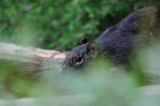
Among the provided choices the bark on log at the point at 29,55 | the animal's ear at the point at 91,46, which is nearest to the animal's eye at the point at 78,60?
the animal's ear at the point at 91,46

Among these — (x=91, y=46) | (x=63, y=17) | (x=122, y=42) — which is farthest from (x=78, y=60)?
(x=63, y=17)

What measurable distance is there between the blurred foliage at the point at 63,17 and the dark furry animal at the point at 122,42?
128cm

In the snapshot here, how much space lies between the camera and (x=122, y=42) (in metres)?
3.38

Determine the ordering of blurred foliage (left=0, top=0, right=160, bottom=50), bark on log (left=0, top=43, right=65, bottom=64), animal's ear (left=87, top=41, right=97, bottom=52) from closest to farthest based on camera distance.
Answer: animal's ear (left=87, top=41, right=97, bottom=52)
bark on log (left=0, top=43, right=65, bottom=64)
blurred foliage (left=0, top=0, right=160, bottom=50)

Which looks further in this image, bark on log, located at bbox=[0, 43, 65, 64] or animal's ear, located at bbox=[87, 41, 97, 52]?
bark on log, located at bbox=[0, 43, 65, 64]

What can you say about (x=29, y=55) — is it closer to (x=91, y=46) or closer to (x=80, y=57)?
(x=80, y=57)

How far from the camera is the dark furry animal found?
3.17 meters

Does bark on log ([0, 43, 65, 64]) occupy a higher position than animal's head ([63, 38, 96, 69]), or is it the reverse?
bark on log ([0, 43, 65, 64])

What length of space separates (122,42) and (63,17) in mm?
2677

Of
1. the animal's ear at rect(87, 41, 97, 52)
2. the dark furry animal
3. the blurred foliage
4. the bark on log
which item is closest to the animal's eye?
the dark furry animal

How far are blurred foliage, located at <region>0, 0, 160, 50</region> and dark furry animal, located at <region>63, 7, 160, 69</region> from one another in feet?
4.21

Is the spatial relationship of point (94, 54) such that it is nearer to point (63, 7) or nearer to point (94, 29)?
point (94, 29)

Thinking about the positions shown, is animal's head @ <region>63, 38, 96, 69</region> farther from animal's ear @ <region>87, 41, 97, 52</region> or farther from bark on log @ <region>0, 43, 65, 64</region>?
bark on log @ <region>0, 43, 65, 64</region>

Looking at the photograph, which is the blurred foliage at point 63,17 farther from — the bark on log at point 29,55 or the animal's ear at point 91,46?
the animal's ear at point 91,46
